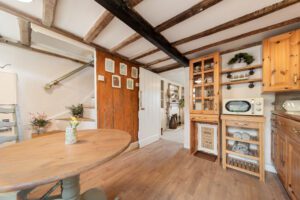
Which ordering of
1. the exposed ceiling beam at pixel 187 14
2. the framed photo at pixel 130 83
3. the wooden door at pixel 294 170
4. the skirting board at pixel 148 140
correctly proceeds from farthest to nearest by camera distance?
the skirting board at pixel 148 140 → the framed photo at pixel 130 83 → the exposed ceiling beam at pixel 187 14 → the wooden door at pixel 294 170

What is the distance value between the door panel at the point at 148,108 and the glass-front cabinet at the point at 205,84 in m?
1.30

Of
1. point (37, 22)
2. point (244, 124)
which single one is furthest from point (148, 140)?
point (37, 22)

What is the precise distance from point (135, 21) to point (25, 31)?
1920mm

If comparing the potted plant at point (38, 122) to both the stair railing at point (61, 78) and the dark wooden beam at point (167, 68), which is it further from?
the dark wooden beam at point (167, 68)

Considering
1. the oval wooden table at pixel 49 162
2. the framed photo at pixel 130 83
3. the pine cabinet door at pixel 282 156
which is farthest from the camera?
the framed photo at pixel 130 83

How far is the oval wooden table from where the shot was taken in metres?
0.54

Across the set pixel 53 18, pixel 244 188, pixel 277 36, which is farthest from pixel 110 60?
pixel 244 188

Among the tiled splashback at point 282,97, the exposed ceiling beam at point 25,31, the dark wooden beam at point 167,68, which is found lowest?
the tiled splashback at point 282,97

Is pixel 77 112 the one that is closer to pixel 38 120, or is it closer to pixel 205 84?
pixel 38 120

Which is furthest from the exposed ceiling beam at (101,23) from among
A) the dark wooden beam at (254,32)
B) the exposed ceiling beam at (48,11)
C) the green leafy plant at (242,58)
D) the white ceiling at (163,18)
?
the green leafy plant at (242,58)

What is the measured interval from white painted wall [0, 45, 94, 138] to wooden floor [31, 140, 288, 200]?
5.93ft

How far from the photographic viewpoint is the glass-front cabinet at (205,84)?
235 centimetres

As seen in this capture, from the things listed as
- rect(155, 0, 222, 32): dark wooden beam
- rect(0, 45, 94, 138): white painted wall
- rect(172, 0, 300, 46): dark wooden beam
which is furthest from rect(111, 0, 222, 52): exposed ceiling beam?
rect(0, 45, 94, 138): white painted wall

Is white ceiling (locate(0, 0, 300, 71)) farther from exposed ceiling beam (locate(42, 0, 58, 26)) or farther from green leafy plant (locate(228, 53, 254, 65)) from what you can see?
green leafy plant (locate(228, 53, 254, 65))
